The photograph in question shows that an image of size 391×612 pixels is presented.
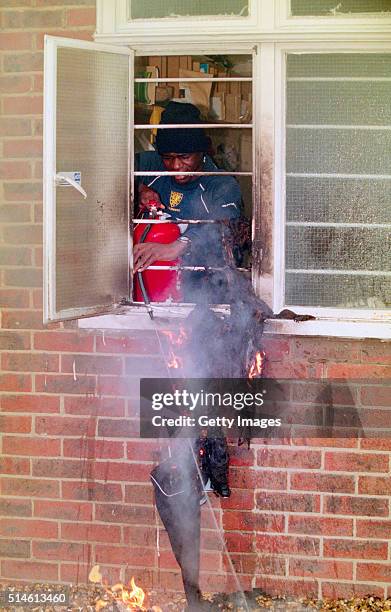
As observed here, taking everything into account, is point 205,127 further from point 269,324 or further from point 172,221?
point 269,324

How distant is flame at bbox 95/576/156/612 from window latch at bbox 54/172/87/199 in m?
2.37

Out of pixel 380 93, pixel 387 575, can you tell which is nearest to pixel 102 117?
pixel 380 93

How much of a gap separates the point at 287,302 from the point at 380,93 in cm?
131

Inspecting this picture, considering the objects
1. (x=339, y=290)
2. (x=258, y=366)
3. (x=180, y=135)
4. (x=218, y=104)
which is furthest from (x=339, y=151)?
(x=218, y=104)

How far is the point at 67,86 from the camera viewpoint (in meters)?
4.29

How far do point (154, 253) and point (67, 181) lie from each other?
0.79 metres

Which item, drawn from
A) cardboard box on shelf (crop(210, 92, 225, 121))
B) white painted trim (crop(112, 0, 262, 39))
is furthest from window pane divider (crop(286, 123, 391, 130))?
cardboard box on shelf (crop(210, 92, 225, 121))

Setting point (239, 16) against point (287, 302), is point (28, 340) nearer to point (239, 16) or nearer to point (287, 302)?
point (287, 302)

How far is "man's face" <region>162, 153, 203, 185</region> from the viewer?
506 centimetres

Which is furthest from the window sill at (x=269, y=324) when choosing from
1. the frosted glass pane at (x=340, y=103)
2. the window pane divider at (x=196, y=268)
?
the frosted glass pane at (x=340, y=103)

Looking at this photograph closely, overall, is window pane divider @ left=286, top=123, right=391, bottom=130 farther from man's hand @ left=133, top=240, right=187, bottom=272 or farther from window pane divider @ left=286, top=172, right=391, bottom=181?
man's hand @ left=133, top=240, right=187, bottom=272

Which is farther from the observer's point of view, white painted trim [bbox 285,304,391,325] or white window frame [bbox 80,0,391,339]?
white painted trim [bbox 285,304,391,325]

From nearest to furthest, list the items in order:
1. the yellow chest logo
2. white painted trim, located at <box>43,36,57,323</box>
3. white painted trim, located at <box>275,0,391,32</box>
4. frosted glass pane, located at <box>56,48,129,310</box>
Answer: white painted trim, located at <box>43,36,57,323</box>, frosted glass pane, located at <box>56,48,129,310</box>, white painted trim, located at <box>275,0,391,32</box>, the yellow chest logo

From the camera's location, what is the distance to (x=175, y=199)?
16.8ft
